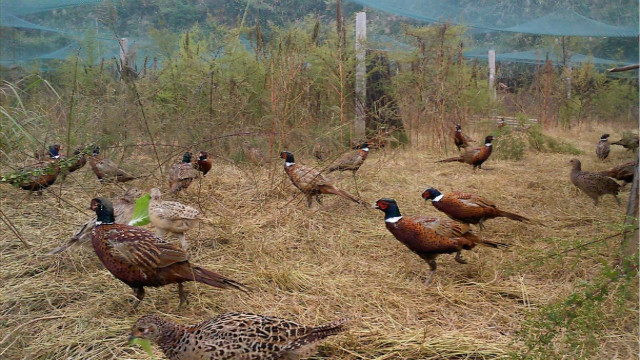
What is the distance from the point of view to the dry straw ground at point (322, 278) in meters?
2.70

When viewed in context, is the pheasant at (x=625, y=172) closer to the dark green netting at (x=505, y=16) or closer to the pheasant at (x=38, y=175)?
the dark green netting at (x=505, y=16)

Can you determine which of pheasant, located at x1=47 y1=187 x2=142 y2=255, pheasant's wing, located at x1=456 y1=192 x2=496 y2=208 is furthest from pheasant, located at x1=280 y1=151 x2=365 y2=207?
pheasant, located at x1=47 y1=187 x2=142 y2=255

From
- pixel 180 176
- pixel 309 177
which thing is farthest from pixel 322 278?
pixel 180 176

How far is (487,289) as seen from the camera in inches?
135

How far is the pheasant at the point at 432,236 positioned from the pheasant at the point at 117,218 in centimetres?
209

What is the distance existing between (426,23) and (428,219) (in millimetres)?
7711

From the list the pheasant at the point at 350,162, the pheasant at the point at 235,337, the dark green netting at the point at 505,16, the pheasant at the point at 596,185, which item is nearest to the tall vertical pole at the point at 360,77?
the dark green netting at the point at 505,16

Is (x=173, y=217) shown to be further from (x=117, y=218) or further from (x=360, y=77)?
(x=360, y=77)

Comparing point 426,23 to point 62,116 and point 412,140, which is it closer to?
point 412,140

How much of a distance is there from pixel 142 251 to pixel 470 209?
107 inches

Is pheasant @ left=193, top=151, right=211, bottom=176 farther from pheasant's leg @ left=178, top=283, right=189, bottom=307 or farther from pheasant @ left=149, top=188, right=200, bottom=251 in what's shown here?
pheasant's leg @ left=178, top=283, right=189, bottom=307

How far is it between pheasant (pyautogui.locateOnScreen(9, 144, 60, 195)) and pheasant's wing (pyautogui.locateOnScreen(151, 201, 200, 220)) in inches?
31.8

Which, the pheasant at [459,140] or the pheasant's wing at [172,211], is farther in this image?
the pheasant at [459,140]

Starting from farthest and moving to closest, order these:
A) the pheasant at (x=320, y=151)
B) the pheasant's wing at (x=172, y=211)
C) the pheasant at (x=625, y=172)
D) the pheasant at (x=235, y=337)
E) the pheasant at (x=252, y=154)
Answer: the pheasant at (x=320, y=151) < the pheasant at (x=252, y=154) < the pheasant at (x=625, y=172) < the pheasant's wing at (x=172, y=211) < the pheasant at (x=235, y=337)
